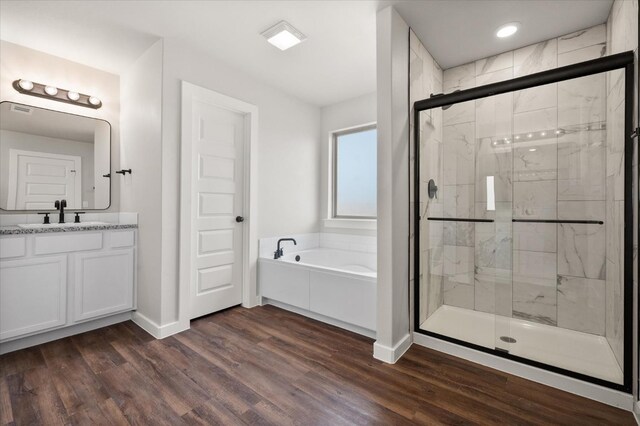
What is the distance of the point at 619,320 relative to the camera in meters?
1.72

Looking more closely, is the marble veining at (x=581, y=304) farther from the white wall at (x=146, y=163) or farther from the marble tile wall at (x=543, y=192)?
the white wall at (x=146, y=163)

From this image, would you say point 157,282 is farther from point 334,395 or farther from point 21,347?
point 334,395

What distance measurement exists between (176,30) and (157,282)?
2056 mm

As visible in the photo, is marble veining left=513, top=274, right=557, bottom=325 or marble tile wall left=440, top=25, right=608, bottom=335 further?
marble veining left=513, top=274, right=557, bottom=325

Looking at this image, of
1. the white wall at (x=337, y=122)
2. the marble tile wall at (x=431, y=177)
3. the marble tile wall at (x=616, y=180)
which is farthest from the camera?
the white wall at (x=337, y=122)

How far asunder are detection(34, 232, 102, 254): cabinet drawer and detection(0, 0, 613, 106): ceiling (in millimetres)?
1625

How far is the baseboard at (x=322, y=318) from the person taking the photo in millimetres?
2453

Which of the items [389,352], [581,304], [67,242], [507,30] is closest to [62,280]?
[67,242]

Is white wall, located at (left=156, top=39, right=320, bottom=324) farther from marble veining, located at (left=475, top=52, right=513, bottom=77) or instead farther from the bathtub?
marble veining, located at (left=475, top=52, right=513, bottom=77)

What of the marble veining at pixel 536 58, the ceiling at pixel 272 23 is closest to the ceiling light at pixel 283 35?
the ceiling at pixel 272 23

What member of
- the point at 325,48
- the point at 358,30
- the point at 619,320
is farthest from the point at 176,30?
the point at 619,320

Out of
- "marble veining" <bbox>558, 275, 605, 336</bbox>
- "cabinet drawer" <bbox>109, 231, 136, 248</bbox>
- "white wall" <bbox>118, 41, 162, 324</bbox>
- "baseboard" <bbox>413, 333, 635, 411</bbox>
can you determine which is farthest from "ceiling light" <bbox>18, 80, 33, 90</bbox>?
"marble veining" <bbox>558, 275, 605, 336</bbox>

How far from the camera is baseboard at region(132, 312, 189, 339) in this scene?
240 centimetres

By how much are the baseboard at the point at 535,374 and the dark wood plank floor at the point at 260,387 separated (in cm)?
5
